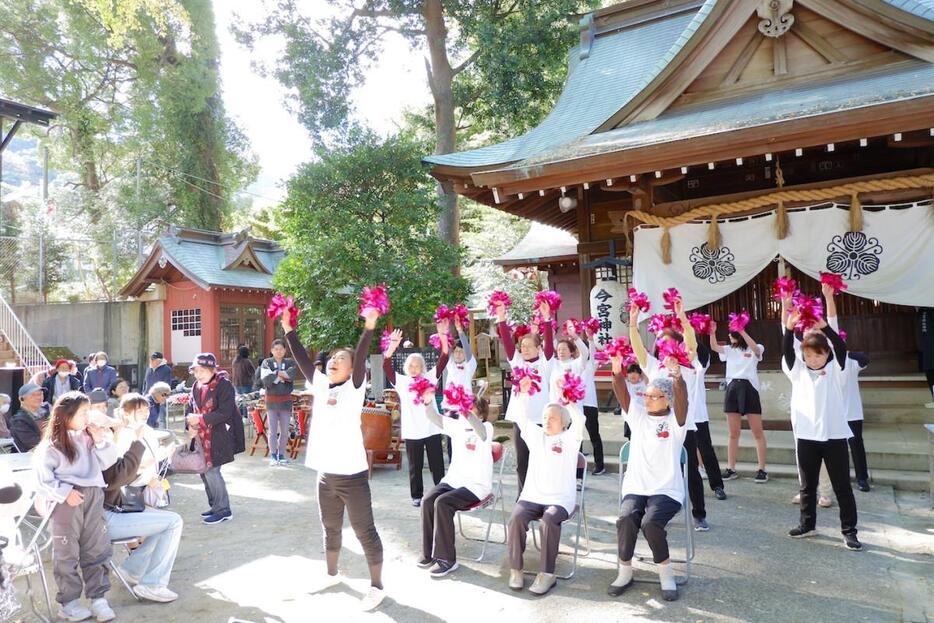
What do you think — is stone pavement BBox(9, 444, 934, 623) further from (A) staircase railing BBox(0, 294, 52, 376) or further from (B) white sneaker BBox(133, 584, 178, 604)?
(A) staircase railing BBox(0, 294, 52, 376)

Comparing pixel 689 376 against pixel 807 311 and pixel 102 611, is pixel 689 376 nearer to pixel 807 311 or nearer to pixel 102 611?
pixel 807 311

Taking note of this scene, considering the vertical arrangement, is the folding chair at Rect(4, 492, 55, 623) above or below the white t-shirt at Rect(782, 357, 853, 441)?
below

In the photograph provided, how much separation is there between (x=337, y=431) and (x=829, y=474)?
3.83 m

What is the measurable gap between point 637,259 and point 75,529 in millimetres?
7650

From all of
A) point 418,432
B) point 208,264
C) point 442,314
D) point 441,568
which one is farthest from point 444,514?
point 208,264

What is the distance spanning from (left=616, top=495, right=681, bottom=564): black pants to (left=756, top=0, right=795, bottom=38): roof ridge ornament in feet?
25.1

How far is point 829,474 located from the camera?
4734 mm

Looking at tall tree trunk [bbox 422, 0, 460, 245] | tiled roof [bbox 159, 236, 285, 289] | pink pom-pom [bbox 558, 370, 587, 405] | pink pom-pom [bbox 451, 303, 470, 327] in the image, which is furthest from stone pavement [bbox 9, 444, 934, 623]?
tiled roof [bbox 159, 236, 285, 289]

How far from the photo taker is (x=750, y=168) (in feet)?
31.9

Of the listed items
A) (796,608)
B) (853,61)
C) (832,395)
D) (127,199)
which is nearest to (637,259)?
(853,61)

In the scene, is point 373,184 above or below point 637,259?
above

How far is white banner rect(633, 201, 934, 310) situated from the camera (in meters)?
7.53

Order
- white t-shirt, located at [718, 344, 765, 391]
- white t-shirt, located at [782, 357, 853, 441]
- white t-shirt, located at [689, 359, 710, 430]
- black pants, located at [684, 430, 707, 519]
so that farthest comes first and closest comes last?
1. white t-shirt, located at [718, 344, 765, 391]
2. white t-shirt, located at [689, 359, 710, 430]
3. black pants, located at [684, 430, 707, 519]
4. white t-shirt, located at [782, 357, 853, 441]

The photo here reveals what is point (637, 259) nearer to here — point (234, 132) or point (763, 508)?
point (763, 508)
